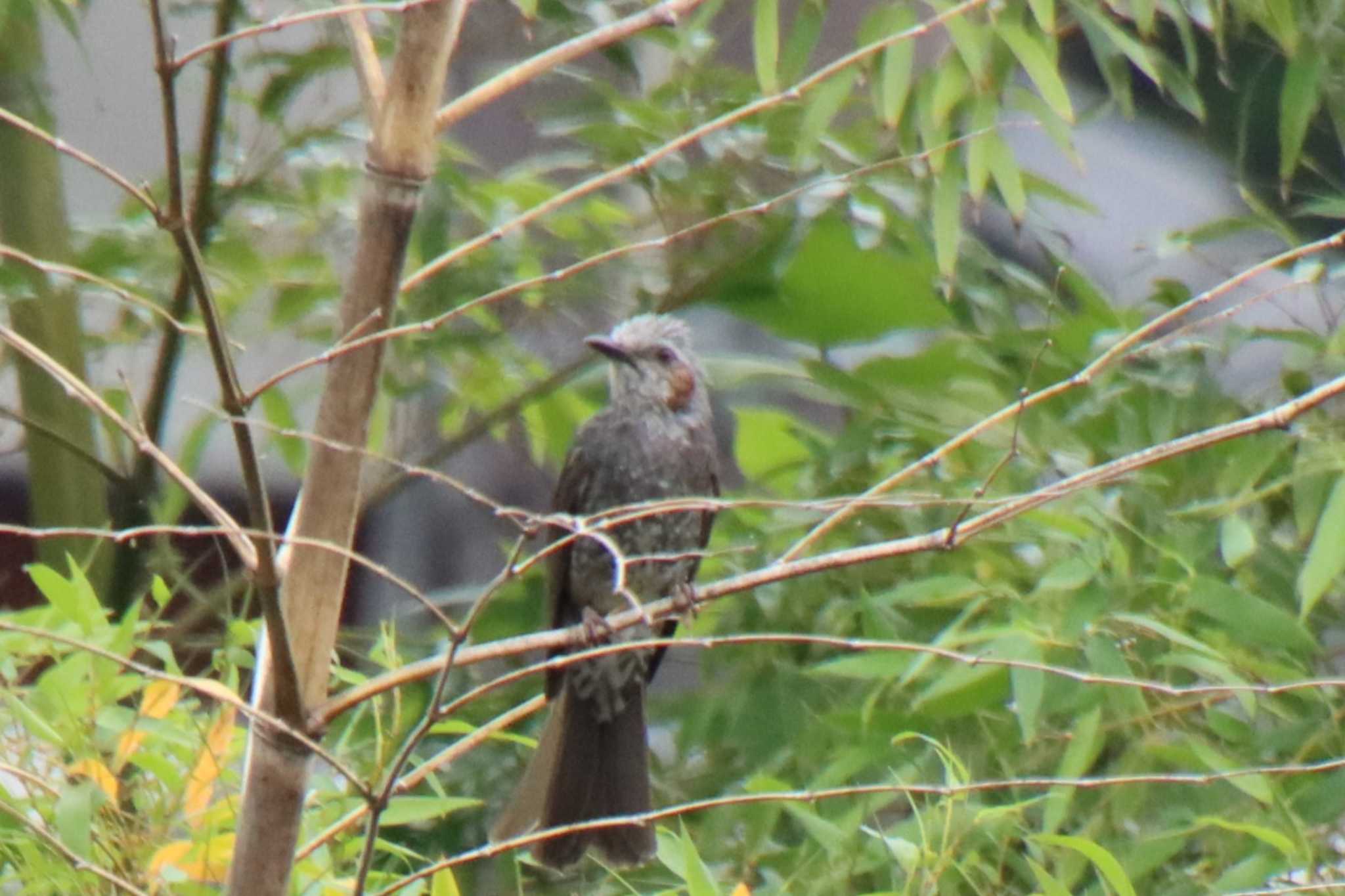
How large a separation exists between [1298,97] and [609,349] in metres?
1.04

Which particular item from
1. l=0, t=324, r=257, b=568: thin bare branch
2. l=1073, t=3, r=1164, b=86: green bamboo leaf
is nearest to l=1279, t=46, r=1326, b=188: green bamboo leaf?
l=1073, t=3, r=1164, b=86: green bamboo leaf

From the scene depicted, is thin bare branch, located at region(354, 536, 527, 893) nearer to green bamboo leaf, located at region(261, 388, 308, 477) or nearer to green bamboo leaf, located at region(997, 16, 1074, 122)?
green bamboo leaf, located at region(997, 16, 1074, 122)

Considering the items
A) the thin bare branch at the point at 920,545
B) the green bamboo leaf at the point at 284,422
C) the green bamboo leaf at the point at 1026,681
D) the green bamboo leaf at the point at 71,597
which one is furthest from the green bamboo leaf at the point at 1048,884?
the green bamboo leaf at the point at 284,422

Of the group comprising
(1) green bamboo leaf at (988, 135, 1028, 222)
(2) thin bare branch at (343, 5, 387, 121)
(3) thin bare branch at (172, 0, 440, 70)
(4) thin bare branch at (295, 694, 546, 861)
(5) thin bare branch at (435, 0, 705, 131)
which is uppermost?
(3) thin bare branch at (172, 0, 440, 70)

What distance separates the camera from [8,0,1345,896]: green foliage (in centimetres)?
169

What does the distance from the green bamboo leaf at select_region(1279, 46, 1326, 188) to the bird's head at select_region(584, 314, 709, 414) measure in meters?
0.98

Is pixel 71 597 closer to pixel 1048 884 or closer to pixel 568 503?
pixel 1048 884

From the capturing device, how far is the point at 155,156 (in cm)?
421

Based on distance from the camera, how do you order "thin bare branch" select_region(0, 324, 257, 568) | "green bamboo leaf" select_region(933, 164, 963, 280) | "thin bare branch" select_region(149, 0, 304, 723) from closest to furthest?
"thin bare branch" select_region(149, 0, 304, 723) → "thin bare branch" select_region(0, 324, 257, 568) → "green bamboo leaf" select_region(933, 164, 963, 280)

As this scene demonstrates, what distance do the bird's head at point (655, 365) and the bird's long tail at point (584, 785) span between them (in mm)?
487

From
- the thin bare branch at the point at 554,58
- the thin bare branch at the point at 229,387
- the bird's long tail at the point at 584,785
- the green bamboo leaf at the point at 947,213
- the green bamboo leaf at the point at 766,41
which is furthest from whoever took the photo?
the bird's long tail at the point at 584,785

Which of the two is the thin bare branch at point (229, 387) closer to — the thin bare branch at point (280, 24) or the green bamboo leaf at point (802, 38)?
the thin bare branch at point (280, 24)

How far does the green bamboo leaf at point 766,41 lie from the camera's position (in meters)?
1.92

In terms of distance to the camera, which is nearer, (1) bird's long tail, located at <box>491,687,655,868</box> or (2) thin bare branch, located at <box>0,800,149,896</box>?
(2) thin bare branch, located at <box>0,800,149,896</box>
